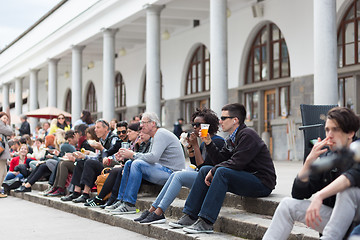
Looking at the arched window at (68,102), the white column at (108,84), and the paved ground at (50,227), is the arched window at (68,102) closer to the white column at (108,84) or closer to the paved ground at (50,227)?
the white column at (108,84)

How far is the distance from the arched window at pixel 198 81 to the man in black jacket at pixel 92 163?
1066cm

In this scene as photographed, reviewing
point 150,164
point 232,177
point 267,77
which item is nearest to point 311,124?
point 232,177

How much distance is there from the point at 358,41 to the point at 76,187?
842cm

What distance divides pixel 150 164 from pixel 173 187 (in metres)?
1.02

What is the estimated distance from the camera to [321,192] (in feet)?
11.2

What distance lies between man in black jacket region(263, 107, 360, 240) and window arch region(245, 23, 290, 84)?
1191 centimetres

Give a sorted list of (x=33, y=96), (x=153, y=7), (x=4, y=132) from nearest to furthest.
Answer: (x=4, y=132) < (x=153, y=7) < (x=33, y=96)

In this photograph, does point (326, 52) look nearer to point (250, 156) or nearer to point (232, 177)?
point (250, 156)

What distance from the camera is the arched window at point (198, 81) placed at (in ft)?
62.4

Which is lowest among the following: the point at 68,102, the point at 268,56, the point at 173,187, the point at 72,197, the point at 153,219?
the point at 72,197

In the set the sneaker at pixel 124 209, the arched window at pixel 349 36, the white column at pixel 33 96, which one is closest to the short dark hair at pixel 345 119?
the sneaker at pixel 124 209

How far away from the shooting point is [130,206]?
6707mm

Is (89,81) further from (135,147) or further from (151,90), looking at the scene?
(135,147)

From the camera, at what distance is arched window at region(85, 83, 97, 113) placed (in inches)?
1128
